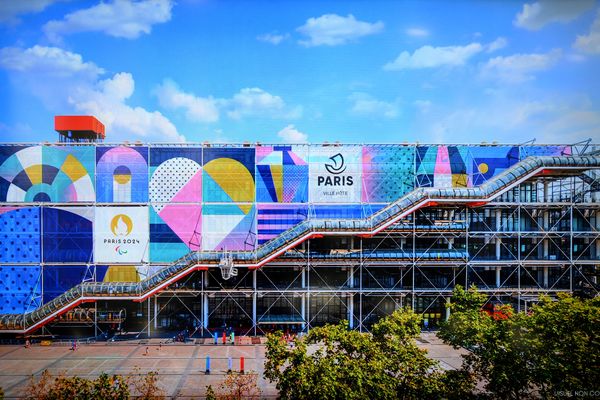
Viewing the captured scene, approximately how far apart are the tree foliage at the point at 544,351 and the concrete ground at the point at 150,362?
699 cm

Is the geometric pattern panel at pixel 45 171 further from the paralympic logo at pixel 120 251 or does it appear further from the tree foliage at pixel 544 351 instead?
the tree foliage at pixel 544 351

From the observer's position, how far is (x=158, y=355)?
71.0ft

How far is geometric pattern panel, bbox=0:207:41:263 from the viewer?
25.2 metres

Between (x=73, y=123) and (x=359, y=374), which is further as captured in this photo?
(x=73, y=123)

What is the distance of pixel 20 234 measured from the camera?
2528 centimetres

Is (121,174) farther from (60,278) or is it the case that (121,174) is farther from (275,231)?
(275,231)

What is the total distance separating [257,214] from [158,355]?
10.7 m

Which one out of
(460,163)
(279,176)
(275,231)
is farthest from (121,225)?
(460,163)

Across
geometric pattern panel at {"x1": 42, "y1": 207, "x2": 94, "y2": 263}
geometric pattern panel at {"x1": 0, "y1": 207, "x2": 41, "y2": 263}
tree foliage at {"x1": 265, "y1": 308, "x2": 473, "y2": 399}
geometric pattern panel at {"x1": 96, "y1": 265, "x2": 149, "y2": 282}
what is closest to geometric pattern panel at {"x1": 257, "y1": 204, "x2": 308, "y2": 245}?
geometric pattern panel at {"x1": 96, "y1": 265, "x2": 149, "y2": 282}

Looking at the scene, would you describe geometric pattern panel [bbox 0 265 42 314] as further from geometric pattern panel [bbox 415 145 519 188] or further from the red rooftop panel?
geometric pattern panel [bbox 415 145 519 188]

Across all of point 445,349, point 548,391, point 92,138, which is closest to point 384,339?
point 548,391

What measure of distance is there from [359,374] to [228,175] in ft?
55.9

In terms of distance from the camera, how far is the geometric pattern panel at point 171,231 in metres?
25.6

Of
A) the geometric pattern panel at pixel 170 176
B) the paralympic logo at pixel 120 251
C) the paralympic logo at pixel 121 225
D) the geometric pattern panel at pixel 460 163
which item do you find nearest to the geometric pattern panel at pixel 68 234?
the paralympic logo at pixel 121 225
